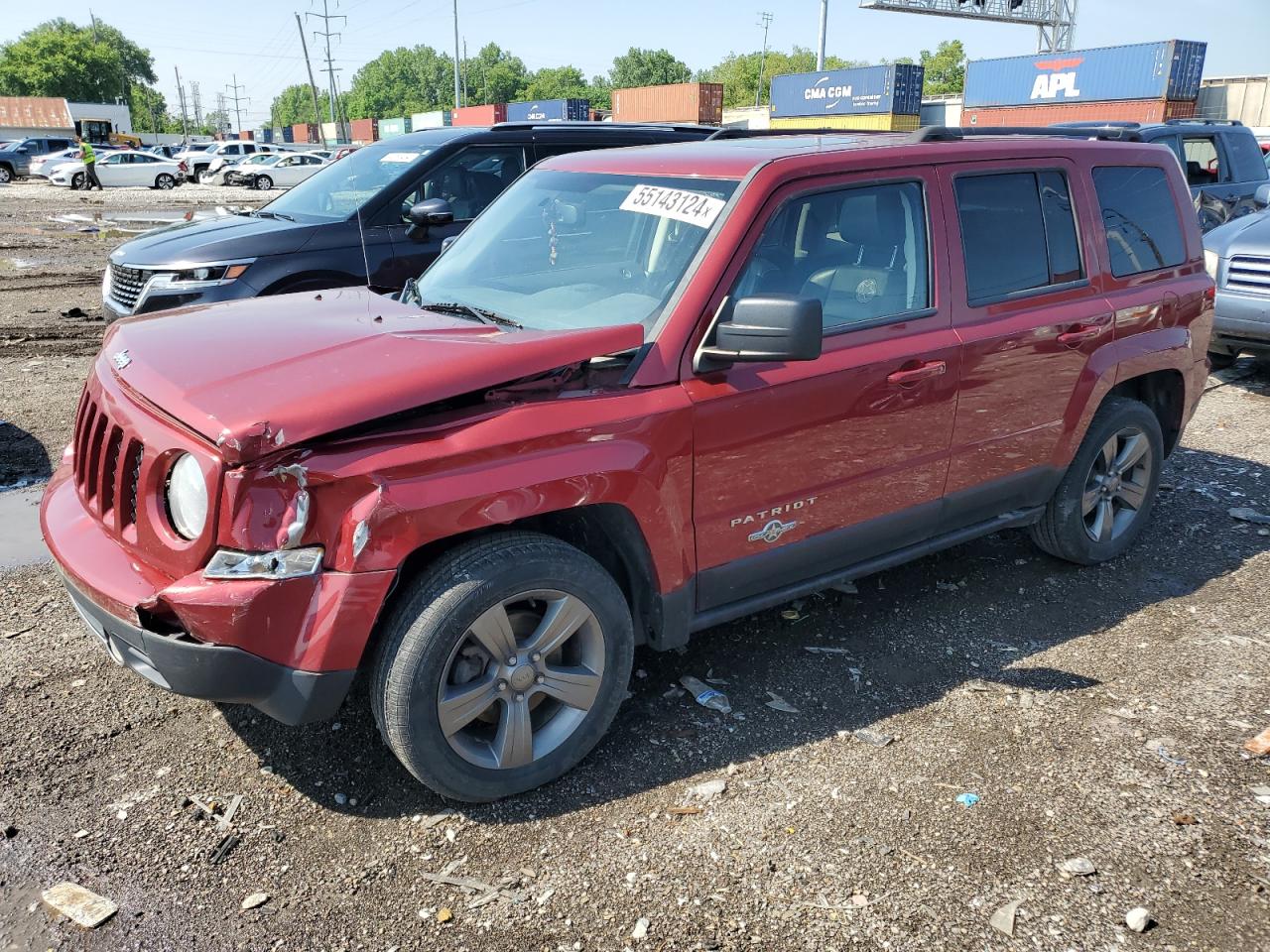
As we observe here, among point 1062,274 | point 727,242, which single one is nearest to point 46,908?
point 727,242

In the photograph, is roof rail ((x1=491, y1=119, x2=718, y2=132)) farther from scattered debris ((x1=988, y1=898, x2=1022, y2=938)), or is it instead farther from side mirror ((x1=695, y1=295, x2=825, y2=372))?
scattered debris ((x1=988, y1=898, x2=1022, y2=938))

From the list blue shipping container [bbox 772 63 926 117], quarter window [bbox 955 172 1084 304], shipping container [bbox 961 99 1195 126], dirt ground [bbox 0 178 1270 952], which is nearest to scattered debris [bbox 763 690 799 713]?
dirt ground [bbox 0 178 1270 952]

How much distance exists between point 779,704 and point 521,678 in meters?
1.11

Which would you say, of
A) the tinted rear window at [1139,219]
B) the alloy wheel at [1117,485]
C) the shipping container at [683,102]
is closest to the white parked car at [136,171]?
the shipping container at [683,102]

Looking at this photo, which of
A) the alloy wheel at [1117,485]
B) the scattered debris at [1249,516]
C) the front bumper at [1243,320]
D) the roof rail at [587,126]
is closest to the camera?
the alloy wheel at [1117,485]

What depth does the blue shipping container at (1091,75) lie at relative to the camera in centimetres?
3512

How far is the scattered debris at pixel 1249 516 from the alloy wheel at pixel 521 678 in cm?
424

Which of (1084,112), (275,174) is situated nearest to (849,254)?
(275,174)

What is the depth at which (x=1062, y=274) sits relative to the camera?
4168 mm

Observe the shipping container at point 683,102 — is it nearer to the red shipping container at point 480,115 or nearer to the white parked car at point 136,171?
the red shipping container at point 480,115

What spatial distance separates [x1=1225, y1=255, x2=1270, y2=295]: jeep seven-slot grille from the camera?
766 cm

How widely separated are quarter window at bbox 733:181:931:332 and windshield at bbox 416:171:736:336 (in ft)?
0.86

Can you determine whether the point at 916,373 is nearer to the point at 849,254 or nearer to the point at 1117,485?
the point at 849,254

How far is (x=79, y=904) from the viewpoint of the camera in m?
2.60
